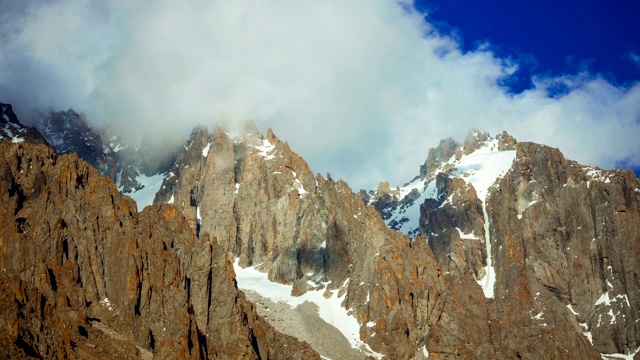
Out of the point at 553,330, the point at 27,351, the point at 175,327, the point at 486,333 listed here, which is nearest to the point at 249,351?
the point at 175,327

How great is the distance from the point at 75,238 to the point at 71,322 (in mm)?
41728

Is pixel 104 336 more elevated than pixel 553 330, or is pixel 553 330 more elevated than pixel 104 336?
pixel 553 330

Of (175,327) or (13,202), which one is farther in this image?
(13,202)

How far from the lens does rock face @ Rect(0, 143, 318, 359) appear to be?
114 metres

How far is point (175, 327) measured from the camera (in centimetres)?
13362

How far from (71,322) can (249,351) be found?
35.9m

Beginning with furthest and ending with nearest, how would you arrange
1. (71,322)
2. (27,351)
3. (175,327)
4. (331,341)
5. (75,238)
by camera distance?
1. (331,341)
2. (75,238)
3. (175,327)
4. (71,322)
5. (27,351)

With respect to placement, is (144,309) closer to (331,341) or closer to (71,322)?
(71,322)

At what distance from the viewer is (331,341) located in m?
192

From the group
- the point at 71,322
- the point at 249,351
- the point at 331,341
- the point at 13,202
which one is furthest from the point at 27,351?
the point at 331,341

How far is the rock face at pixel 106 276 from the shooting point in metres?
114

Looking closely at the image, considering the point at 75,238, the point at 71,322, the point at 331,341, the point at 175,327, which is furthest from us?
the point at 331,341

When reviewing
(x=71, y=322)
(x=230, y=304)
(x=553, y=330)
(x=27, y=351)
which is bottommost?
(x=27, y=351)

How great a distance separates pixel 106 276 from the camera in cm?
14875
